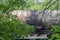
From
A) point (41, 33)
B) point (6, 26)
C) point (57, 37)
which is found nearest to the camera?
point (57, 37)

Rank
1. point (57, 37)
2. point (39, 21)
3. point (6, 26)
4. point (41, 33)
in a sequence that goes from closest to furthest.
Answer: point (57, 37) → point (6, 26) → point (39, 21) → point (41, 33)

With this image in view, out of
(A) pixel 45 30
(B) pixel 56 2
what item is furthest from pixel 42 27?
(B) pixel 56 2

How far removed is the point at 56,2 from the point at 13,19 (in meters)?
0.79

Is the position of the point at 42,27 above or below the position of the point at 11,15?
below

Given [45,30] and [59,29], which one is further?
[45,30]

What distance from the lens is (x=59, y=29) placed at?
3.66 m

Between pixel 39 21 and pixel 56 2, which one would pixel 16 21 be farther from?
pixel 39 21

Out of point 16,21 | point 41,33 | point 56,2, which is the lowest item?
point 41,33

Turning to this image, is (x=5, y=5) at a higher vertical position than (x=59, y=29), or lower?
higher

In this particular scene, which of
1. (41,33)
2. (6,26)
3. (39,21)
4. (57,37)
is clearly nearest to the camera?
(57,37)

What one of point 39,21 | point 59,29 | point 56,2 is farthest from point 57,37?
point 39,21

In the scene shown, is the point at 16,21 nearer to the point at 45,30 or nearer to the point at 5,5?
the point at 5,5

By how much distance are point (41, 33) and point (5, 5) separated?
5.84 feet

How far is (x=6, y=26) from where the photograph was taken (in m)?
3.93
